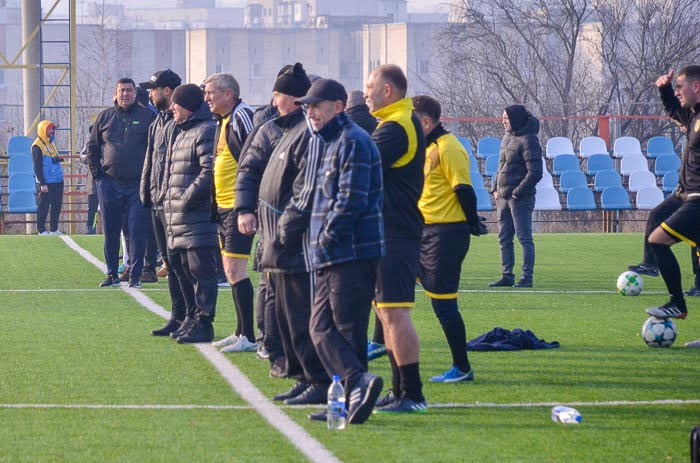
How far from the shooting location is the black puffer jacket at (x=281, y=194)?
7.09 meters

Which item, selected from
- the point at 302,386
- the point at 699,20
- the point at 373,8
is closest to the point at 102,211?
the point at 302,386

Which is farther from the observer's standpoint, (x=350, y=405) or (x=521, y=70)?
(x=521, y=70)

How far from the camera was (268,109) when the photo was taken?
9.19 meters

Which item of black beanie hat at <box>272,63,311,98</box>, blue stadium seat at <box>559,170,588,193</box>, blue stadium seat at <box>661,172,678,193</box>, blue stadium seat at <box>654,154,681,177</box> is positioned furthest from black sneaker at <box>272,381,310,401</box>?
blue stadium seat at <box>654,154,681,177</box>

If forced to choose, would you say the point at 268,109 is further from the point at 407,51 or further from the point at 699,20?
the point at 407,51

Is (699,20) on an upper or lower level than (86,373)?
upper

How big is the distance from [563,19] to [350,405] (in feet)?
118

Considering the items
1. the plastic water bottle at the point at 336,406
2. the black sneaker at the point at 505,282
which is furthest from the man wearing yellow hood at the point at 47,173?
the plastic water bottle at the point at 336,406

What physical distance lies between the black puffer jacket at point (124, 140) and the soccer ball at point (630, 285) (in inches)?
214

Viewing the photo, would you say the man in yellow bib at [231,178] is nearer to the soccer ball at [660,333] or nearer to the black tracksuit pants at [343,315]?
the black tracksuit pants at [343,315]

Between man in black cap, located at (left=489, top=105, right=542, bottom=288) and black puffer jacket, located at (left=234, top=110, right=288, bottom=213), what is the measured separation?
695 centimetres

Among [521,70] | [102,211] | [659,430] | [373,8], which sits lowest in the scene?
[659,430]

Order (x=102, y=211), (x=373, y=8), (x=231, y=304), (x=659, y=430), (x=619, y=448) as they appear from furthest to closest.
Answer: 1. (x=373, y=8)
2. (x=102, y=211)
3. (x=231, y=304)
4. (x=659, y=430)
5. (x=619, y=448)

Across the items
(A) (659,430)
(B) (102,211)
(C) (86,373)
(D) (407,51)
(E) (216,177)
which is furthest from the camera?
(D) (407,51)
